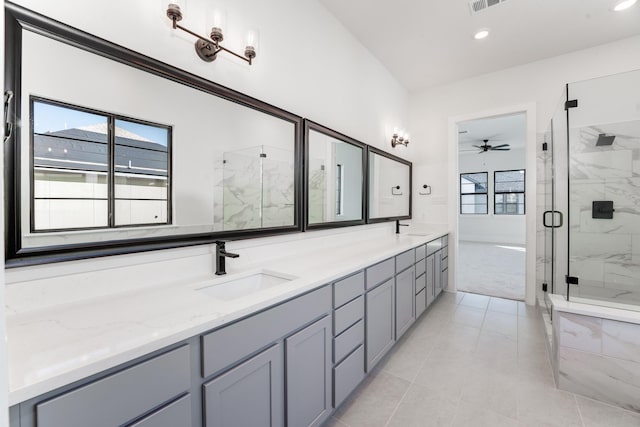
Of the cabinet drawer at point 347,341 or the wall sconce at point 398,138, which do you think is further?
the wall sconce at point 398,138

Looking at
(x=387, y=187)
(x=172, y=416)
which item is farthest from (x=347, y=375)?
(x=387, y=187)

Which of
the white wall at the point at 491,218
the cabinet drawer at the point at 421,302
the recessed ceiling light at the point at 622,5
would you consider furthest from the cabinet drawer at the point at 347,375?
the white wall at the point at 491,218

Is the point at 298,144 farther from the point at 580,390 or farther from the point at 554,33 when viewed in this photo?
the point at 554,33

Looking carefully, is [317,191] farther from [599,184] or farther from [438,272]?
[599,184]

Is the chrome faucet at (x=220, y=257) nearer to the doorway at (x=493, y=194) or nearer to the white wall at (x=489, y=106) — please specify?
the white wall at (x=489, y=106)

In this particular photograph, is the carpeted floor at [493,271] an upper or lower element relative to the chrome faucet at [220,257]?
lower

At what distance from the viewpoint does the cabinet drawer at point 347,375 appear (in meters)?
1.60

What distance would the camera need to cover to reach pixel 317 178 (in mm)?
2383

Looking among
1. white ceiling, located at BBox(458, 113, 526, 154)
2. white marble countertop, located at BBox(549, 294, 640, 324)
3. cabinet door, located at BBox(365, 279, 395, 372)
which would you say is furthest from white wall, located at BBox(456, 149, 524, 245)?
cabinet door, located at BBox(365, 279, 395, 372)

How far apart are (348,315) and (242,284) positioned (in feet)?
2.12

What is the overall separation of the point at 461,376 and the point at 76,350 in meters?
2.28

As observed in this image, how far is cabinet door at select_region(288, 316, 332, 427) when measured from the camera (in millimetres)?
1303

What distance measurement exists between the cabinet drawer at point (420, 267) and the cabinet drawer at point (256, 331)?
160cm

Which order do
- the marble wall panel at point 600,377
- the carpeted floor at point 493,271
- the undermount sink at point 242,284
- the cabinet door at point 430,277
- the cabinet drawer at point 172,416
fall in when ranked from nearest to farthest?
the cabinet drawer at point 172,416 < the undermount sink at point 242,284 < the marble wall panel at point 600,377 < the cabinet door at point 430,277 < the carpeted floor at point 493,271
